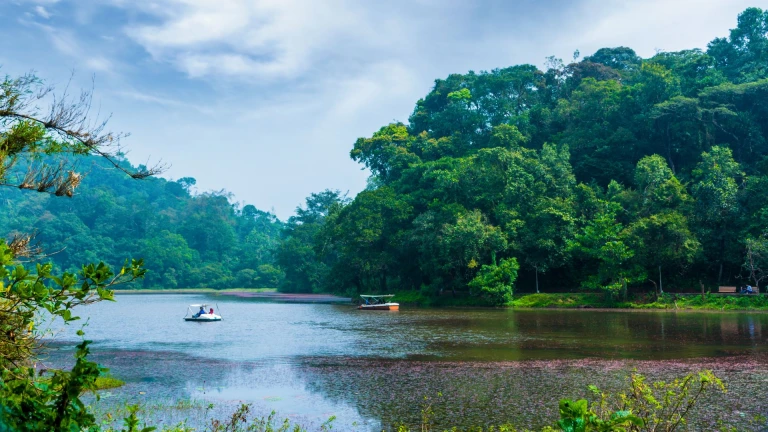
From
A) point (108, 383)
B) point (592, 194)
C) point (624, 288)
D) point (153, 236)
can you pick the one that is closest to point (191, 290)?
point (153, 236)

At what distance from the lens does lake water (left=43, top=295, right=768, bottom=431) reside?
507 inches

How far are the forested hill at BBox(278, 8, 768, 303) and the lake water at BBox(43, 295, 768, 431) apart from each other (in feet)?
27.6

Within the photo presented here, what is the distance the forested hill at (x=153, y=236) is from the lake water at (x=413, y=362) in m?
60.7

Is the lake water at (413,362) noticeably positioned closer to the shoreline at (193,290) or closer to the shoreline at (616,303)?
the shoreline at (616,303)

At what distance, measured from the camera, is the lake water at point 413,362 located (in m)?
12.9

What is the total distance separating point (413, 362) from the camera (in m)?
18.8

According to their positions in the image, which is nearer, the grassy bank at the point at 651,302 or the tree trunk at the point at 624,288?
the grassy bank at the point at 651,302

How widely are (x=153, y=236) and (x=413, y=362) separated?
290 feet

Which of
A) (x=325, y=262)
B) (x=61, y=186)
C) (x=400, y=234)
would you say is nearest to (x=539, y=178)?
(x=400, y=234)

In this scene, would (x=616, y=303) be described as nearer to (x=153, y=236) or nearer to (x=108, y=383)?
(x=108, y=383)

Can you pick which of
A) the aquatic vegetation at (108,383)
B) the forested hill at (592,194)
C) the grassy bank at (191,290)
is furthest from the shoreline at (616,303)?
the grassy bank at (191,290)

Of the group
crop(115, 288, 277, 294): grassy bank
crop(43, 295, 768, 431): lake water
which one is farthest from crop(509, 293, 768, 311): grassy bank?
crop(115, 288, 277, 294): grassy bank

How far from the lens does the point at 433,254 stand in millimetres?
46781

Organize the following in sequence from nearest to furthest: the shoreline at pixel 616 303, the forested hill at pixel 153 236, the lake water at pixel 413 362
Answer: the lake water at pixel 413 362, the shoreline at pixel 616 303, the forested hill at pixel 153 236
